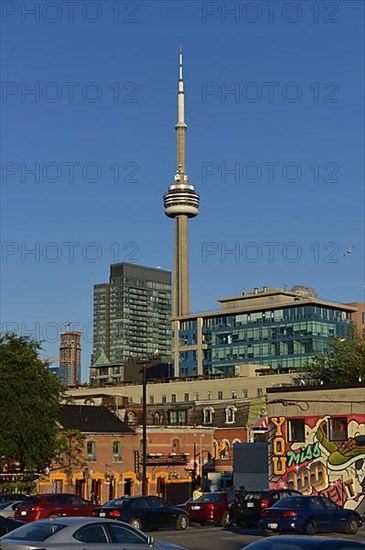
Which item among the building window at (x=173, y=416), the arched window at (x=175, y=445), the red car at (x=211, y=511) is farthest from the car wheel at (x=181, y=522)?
the building window at (x=173, y=416)

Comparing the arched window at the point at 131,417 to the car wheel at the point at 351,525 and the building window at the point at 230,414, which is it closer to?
the building window at the point at 230,414

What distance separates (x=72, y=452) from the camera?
2643 inches

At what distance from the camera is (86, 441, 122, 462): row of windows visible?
226 ft

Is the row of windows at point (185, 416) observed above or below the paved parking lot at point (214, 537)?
above

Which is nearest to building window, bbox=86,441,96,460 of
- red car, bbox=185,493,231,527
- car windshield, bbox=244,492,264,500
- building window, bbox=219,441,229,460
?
building window, bbox=219,441,229,460

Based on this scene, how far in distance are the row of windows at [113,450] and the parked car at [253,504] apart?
97.5 ft

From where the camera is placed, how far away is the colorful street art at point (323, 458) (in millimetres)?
48688

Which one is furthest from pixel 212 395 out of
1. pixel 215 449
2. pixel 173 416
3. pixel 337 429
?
pixel 337 429

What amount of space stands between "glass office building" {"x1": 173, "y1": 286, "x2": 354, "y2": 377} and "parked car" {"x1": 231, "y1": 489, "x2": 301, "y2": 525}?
138374 millimetres

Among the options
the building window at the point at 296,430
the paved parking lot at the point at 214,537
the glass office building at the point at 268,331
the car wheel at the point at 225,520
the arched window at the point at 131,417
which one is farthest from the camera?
the glass office building at the point at 268,331

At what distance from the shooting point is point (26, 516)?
37.2 m

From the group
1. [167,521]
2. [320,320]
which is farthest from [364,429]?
[320,320]

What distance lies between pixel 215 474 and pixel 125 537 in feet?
182

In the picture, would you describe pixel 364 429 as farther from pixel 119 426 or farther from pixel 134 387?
pixel 134 387
